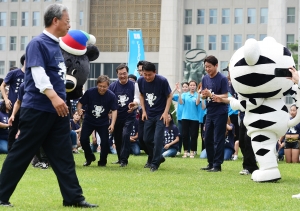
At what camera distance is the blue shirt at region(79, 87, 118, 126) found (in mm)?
13148

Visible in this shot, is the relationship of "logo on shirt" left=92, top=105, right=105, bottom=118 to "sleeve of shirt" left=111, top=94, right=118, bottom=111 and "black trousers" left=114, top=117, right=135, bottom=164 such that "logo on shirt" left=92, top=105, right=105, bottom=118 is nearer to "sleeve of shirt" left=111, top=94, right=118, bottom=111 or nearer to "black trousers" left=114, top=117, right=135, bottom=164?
"sleeve of shirt" left=111, top=94, right=118, bottom=111

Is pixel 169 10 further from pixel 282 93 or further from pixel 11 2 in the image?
pixel 282 93

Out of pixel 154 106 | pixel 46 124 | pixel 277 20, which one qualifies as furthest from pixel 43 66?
pixel 277 20

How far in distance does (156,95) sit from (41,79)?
19.1 ft

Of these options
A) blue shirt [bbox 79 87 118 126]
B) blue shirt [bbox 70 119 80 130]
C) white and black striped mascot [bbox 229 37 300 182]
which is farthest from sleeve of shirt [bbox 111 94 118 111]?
blue shirt [bbox 70 119 80 130]

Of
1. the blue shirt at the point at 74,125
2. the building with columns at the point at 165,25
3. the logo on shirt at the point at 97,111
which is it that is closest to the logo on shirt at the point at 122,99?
the logo on shirt at the point at 97,111

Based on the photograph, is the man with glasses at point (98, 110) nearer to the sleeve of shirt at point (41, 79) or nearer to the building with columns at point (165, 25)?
the sleeve of shirt at point (41, 79)

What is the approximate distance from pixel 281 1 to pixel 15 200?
56934 mm

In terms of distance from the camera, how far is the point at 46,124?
279 inches

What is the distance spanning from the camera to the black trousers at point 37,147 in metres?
7.08

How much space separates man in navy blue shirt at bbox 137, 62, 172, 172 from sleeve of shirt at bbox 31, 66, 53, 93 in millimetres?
5511

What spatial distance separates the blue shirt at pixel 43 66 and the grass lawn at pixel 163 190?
1107 mm

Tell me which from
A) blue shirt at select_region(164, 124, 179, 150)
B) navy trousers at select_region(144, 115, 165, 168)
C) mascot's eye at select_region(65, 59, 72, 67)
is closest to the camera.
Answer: mascot's eye at select_region(65, 59, 72, 67)

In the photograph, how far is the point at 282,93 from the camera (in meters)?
10.4
